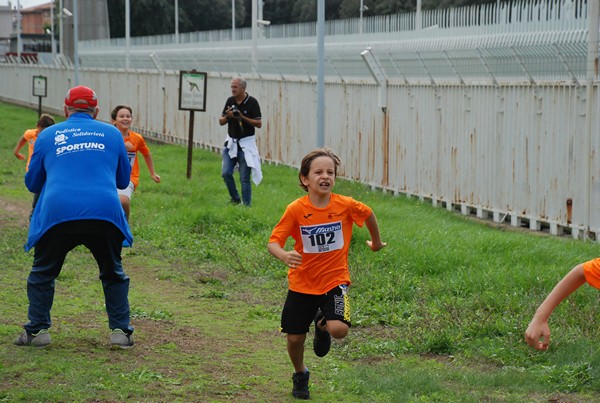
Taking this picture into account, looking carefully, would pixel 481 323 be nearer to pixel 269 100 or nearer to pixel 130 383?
pixel 130 383

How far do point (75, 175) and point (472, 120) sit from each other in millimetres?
9145

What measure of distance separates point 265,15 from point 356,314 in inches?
2880

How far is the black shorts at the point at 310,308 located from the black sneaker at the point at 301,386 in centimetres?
26

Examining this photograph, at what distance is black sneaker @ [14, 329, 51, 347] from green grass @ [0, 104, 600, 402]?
0.08m

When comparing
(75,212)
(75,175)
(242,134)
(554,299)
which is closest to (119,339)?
(75,212)

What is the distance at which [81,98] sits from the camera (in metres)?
7.74

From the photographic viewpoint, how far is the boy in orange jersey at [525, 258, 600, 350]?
14.6 ft

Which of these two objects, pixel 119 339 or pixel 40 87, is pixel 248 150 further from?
pixel 40 87

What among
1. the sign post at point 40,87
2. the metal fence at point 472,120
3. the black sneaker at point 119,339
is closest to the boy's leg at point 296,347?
the black sneaker at point 119,339

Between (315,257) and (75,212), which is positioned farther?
(75,212)

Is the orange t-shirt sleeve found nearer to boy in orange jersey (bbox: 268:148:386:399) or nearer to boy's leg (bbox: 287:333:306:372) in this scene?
boy in orange jersey (bbox: 268:148:386:399)

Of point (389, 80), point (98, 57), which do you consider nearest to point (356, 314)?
Result: point (389, 80)

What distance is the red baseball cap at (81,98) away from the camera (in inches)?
304

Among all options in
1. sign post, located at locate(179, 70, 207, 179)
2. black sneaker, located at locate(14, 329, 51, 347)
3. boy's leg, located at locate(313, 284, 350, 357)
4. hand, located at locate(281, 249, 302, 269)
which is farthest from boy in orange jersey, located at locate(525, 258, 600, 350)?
sign post, located at locate(179, 70, 207, 179)
